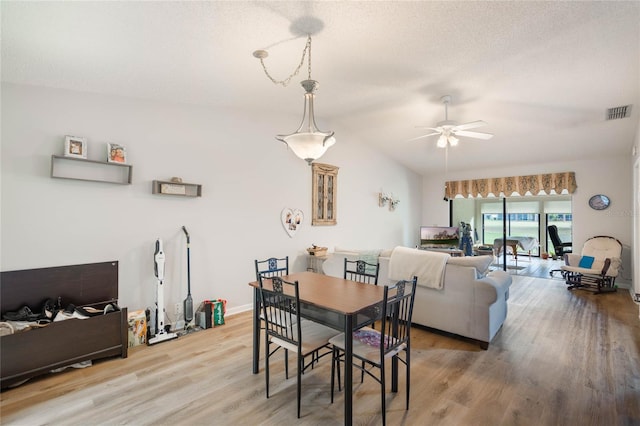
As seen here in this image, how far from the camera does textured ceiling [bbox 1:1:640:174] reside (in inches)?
86.8

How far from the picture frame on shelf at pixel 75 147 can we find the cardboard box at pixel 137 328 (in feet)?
5.58

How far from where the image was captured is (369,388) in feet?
7.97

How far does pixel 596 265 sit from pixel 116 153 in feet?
25.2

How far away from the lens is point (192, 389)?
2.41 metres

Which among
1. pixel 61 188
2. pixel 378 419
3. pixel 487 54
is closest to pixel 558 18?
pixel 487 54

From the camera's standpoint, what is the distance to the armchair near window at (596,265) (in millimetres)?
5242

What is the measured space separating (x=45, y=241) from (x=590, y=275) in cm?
793

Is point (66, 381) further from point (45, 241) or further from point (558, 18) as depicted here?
point (558, 18)

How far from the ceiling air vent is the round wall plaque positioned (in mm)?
2259

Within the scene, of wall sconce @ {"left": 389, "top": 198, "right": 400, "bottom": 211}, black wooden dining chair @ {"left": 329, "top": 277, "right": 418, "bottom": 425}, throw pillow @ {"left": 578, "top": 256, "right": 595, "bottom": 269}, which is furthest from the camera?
wall sconce @ {"left": 389, "top": 198, "right": 400, "bottom": 211}

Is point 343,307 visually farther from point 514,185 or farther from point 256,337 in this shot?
point 514,185

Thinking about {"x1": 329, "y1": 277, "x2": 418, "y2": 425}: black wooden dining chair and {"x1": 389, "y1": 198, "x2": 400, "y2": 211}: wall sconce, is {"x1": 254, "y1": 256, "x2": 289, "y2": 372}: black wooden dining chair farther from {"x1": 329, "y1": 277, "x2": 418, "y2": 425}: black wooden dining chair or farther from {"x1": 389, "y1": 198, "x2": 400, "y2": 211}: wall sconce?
{"x1": 389, "y1": 198, "x2": 400, "y2": 211}: wall sconce

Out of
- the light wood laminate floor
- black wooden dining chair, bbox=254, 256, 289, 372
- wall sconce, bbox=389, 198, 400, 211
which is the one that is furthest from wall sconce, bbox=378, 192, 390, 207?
the light wood laminate floor

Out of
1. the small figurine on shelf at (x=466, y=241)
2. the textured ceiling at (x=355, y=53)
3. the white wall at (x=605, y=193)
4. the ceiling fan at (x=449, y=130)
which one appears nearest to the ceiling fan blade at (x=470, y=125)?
the ceiling fan at (x=449, y=130)
